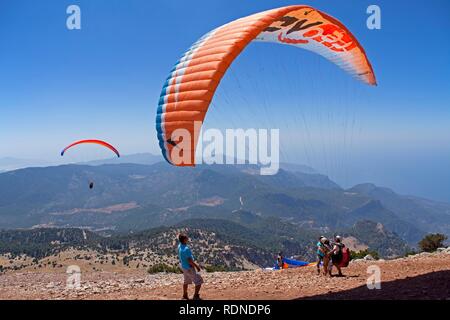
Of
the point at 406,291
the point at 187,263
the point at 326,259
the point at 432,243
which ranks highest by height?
the point at 187,263

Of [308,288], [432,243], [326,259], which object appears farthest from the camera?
[432,243]

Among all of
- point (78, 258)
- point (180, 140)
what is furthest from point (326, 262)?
point (78, 258)

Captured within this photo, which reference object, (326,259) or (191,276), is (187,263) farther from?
(326,259)

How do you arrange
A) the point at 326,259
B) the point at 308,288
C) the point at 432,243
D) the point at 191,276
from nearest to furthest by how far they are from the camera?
1. the point at 191,276
2. the point at 308,288
3. the point at 326,259
4. the point at 432,243

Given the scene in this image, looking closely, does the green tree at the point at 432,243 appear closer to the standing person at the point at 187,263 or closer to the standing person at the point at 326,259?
the standing person at the point at 326,259

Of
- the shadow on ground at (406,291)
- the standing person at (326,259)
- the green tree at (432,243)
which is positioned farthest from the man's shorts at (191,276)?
the green tree at (432,243)

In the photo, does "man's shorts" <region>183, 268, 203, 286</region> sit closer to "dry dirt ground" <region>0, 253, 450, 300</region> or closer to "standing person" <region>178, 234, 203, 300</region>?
"standing person" <region>178, 234, 203, 300</region>

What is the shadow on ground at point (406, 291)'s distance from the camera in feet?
29.7

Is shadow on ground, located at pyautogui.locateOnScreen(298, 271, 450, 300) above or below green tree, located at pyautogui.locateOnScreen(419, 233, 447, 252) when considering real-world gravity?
above

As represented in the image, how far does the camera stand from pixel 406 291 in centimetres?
970

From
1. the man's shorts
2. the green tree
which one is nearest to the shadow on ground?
the man's shorts

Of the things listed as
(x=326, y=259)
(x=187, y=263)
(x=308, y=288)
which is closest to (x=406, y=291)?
(x=308, y=288)

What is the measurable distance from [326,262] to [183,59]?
8884 millimetres

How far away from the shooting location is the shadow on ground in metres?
9.06
